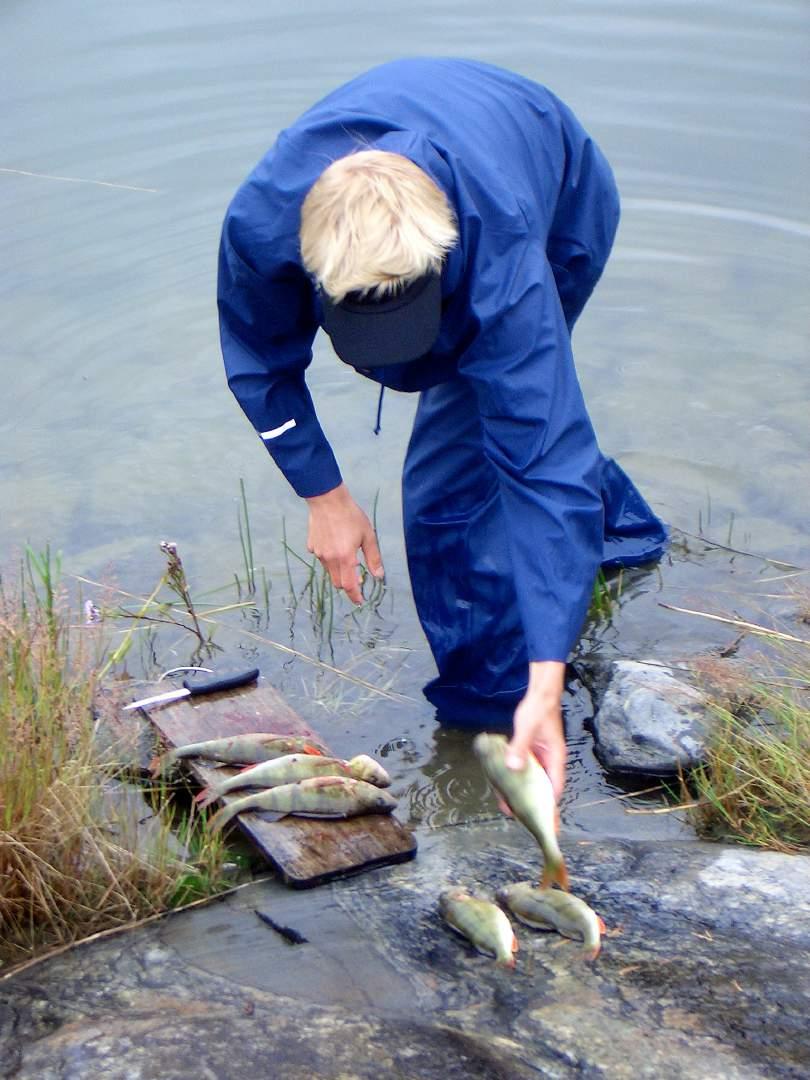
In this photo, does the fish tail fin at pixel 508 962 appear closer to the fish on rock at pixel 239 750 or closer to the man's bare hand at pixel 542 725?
the man's bare hand at pixel 542 725

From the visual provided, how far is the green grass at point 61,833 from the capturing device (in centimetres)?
353

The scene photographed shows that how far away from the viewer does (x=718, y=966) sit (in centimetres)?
337

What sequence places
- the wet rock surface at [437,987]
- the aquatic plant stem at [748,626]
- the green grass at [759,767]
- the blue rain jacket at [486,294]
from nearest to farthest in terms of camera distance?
the wet rock surface at [437,987] < the blue rain jacket at [486,294] < the green grass at [759,767] < the aquatic plant stem at [748,626]

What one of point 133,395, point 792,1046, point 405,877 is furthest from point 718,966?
point 133,395

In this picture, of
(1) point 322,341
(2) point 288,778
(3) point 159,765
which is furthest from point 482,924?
(1) point 322,341

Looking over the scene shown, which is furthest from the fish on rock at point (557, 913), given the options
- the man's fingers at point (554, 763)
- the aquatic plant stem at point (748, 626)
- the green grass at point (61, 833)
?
the aquatic plant stem at point (748, 626)

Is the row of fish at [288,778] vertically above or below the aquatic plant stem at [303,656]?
above

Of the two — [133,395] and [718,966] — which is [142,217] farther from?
[718,966]

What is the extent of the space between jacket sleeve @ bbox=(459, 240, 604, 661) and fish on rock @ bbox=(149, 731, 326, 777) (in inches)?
50.8

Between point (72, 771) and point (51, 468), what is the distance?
3.89 m

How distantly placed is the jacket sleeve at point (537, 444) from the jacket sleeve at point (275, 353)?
0.67 metres

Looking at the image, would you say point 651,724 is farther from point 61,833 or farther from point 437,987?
point 61,833

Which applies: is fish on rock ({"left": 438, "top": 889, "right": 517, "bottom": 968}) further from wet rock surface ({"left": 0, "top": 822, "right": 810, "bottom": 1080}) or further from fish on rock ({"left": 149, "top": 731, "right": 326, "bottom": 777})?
fish on rock ({"left": 149, "top": 731, "right": 326, "bottom": 777})

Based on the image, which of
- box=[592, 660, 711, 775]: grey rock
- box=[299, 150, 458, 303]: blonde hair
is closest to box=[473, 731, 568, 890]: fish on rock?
box=[299, 150, 458, 303]: blonde hair
